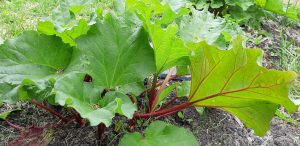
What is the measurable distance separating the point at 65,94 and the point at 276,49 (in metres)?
2.17

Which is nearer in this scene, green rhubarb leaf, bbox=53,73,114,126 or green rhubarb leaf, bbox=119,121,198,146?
green rhubarb leaf, bbox=53,73,114,126

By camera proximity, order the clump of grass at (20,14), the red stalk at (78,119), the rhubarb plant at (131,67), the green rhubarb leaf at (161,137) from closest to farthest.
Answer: the rhubarb plant at (131,67) → the green rhubarb leaf at (161,137) → the red stalk at (78,119) → the clump of grass at (20,14)

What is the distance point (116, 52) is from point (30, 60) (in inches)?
12.9

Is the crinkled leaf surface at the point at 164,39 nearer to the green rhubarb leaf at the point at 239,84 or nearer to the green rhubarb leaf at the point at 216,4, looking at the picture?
the green rhubarb leaf at the point at 239,84

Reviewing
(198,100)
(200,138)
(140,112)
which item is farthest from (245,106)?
(140,112)

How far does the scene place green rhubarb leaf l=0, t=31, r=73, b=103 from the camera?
57.1 inches

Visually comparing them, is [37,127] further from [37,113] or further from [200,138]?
[200,138]

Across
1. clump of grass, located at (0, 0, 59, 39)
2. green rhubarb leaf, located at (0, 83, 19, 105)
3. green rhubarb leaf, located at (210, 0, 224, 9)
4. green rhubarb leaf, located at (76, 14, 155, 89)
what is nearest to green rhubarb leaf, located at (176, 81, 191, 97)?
green rhubarb leaf, located at (76, 14, 155, 89)

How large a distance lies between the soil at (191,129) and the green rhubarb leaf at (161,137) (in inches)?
6.8

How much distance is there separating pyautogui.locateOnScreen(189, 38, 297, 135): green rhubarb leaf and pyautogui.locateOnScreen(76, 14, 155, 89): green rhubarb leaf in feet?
0.64

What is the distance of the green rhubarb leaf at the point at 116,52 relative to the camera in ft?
4.79

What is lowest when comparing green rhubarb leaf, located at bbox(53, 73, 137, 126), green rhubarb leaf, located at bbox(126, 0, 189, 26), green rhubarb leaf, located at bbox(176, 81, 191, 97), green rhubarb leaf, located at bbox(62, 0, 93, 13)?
green rhubarb leaf, located at bbox(176, 81, 191, 97)

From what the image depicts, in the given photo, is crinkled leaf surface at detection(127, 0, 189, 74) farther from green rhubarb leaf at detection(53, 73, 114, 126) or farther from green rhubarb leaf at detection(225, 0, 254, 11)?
green rhubarb leaf at detection(225, 0, 254, 11)

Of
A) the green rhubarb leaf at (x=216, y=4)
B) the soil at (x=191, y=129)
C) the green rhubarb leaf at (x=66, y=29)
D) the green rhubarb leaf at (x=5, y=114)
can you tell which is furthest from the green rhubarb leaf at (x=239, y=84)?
the green rhubarb leaf at (x=216, y=4)
